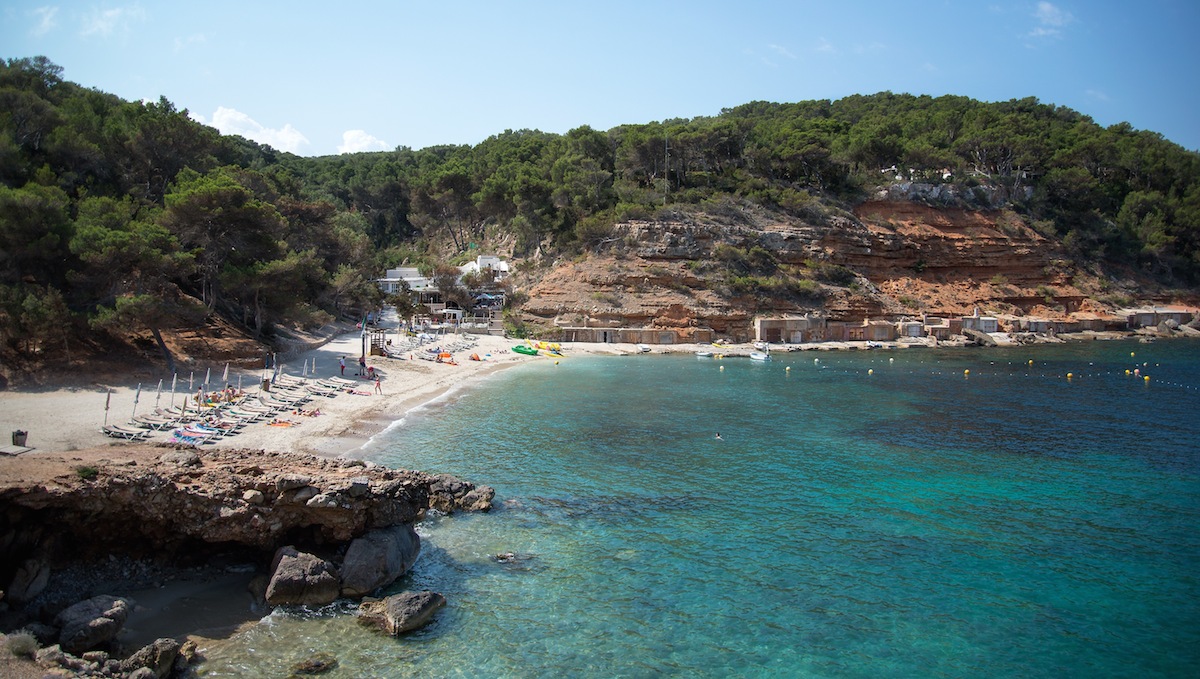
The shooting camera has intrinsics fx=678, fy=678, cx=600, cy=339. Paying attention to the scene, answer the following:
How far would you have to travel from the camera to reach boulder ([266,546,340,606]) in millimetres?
11820

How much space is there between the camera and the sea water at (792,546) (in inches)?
433

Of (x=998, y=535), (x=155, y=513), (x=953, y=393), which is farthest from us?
(x=953, y=393)

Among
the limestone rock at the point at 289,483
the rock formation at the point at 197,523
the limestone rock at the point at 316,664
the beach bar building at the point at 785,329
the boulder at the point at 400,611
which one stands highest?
the beach bar building at the point at 785,329

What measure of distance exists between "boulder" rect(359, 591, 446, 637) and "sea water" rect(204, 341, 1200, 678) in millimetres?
218

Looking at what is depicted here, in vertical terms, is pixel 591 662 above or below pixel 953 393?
below

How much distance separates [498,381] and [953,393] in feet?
77.6

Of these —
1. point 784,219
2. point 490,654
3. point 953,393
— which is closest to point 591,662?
point 490,654

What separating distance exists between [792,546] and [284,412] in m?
18.6

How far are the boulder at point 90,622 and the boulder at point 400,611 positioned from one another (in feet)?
11.6

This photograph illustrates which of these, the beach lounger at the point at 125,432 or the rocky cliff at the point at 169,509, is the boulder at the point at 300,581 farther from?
the beach lounger at the point at 125,432

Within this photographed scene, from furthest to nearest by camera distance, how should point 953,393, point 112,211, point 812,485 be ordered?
point 953,393 → point 112,211 → point 812,485

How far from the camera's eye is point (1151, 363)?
45.0 m

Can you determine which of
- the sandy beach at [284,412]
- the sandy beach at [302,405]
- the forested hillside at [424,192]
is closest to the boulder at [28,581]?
the sandy beach at [302,405]

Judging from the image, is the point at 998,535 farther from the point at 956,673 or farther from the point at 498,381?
the point at 498,381
